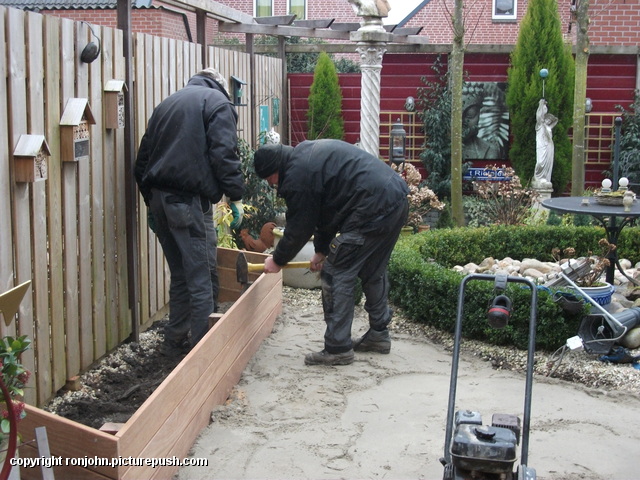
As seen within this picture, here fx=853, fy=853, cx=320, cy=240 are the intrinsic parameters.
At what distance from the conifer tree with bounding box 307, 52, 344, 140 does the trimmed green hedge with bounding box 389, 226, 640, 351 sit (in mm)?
5629

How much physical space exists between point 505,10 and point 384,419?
2273cm

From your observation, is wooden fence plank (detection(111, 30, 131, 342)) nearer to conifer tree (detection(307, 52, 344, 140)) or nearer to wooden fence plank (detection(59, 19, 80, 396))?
wooden fence plank (detection(59, 19, 80, 396))

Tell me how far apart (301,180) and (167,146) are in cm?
92

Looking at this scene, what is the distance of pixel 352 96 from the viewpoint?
48.8 ft

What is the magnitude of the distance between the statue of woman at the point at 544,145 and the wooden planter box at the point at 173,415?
733cm

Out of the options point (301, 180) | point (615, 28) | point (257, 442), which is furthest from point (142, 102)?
point (615, 28)

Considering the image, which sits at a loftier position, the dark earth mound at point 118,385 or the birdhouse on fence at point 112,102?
the birdhouse on fence at point 112,102

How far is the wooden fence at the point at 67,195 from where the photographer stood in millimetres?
4422

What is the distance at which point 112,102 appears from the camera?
5.68m

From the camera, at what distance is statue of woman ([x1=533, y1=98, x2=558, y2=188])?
12.6 metres

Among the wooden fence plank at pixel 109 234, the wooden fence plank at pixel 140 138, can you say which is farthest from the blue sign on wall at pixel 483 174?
the wooden fence plank at pixel 109 234

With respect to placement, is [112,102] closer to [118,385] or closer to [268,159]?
[268,159]

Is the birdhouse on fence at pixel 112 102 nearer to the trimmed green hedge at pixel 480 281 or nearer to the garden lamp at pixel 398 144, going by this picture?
the trimmed green hedge at pixel 480 281

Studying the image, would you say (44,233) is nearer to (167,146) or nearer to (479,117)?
(167,146)
